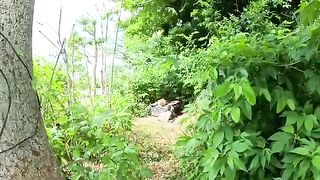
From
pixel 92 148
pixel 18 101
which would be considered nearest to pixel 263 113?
pixel 92 148

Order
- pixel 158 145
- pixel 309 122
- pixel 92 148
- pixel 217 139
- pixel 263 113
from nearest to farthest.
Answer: pixel 309 122, pixel 217 139, pixel 263 113, pixel 92 148, pixel 158 145

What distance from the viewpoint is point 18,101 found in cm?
202

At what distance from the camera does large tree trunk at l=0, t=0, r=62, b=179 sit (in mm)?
1984

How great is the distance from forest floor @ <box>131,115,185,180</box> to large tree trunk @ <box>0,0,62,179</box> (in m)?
0.90

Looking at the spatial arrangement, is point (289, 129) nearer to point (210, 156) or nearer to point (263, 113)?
point (263, 113)

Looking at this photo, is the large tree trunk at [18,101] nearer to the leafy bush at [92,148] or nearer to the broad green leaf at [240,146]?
the leafy bush at [92,148]

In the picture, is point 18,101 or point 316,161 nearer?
point 316,161

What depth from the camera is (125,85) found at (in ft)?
17.2

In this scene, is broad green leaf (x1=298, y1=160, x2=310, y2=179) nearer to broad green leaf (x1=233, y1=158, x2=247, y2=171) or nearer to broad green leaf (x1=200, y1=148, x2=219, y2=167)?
broad green leaf (x1=233, y1=158, x2=247, y2=171)

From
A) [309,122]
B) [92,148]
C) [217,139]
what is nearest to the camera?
[309,122]

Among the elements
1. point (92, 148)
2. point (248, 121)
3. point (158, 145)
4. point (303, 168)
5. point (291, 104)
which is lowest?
point (158, 145)

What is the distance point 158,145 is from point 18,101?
154 cm

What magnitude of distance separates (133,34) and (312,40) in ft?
14.3

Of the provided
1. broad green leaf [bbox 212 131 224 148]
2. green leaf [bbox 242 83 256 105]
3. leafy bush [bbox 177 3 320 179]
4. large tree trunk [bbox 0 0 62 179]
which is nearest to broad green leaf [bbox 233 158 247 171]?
leafy bush [bbox 177 3 320 179]
